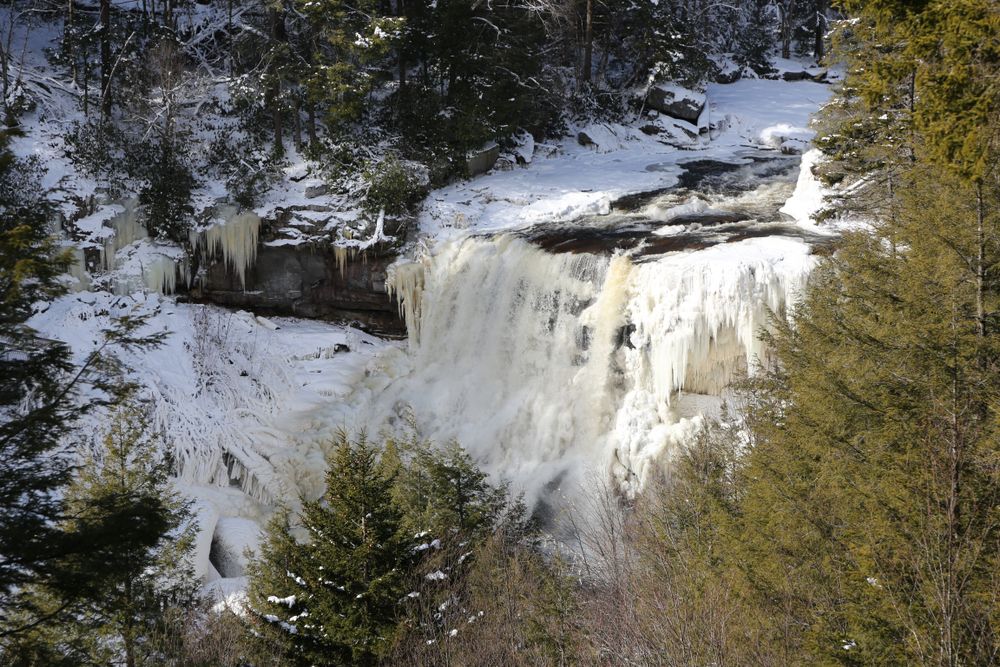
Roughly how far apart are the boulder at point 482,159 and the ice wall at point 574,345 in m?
4.85

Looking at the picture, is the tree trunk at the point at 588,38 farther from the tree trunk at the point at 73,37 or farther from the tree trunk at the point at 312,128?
the tree trunk at the point at 73,37

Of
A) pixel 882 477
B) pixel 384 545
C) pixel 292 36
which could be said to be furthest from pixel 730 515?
pixel 292 36

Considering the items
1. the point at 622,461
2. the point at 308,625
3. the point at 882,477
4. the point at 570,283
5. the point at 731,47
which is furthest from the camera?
the point at 731,47

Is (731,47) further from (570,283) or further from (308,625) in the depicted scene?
(308,625)

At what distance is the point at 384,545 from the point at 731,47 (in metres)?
31.8

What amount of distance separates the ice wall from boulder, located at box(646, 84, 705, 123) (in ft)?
40.1

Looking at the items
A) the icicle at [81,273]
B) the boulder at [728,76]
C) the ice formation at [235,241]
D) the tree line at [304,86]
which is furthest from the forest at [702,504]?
the boulder at [728,76]

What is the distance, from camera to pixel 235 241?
2005cm

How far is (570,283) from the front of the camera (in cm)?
1606

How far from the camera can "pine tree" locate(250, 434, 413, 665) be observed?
912cm

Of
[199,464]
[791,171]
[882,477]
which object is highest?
[791,171]

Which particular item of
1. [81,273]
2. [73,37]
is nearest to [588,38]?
[73,37]

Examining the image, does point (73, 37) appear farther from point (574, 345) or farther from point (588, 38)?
point (574, 345)

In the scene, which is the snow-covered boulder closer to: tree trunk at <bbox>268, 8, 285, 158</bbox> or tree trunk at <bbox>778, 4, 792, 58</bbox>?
tree trunk at <bbox>268, 8, 285, 158</bbox>
